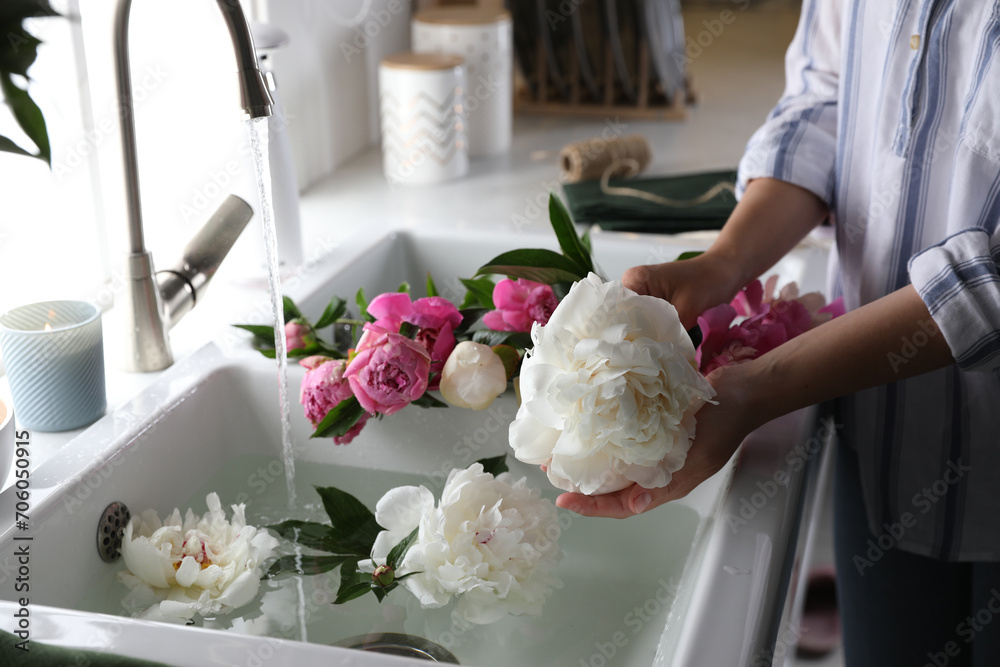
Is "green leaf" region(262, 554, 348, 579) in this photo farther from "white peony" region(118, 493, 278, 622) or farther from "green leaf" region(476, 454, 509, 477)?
"green leaf" region(476, 454, 509, 477)

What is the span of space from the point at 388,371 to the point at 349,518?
0.12 metres

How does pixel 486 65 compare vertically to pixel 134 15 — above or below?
below

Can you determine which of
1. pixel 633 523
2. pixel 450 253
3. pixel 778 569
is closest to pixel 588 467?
pixel 778 569

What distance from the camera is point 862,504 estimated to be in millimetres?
925

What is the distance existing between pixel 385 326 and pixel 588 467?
10.0 inches

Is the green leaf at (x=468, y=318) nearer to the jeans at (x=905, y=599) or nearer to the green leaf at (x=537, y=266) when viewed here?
the green leaf at (x=537, y=266)

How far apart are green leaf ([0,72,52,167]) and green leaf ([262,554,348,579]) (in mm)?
434

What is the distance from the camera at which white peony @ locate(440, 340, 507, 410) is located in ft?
2.35

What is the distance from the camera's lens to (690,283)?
773 mm

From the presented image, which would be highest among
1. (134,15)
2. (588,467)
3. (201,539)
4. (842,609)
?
(134,15)

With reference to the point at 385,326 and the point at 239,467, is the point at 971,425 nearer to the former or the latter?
the point at 385,326

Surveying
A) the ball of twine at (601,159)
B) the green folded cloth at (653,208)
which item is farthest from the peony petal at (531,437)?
the ball of twine at (601,159)

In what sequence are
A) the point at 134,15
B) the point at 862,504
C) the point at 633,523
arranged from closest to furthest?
the point at 633,523 < the point at 862,504 < the point at 134,15

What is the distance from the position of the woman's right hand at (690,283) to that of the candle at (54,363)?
46cm
